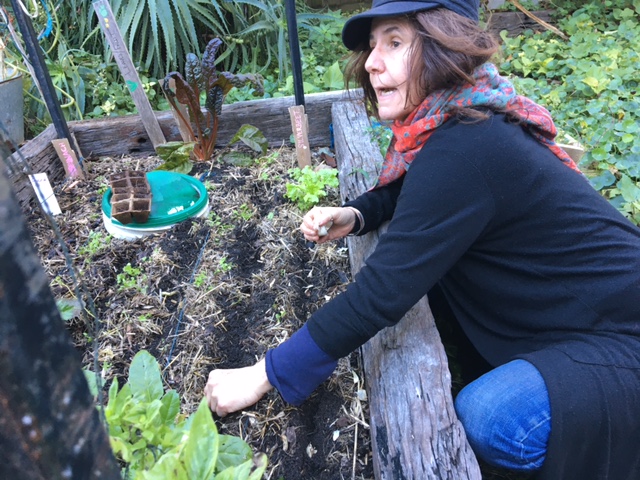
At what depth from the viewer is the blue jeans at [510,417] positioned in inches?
47.8

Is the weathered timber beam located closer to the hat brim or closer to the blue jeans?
the hat brim

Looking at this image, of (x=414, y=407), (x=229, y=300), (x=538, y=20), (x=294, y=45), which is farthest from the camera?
(x=538, y=20)

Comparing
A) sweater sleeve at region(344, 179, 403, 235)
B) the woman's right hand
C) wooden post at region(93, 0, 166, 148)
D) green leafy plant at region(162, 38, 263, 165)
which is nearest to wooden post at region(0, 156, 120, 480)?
the woman's right hand

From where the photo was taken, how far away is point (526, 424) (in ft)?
4.01

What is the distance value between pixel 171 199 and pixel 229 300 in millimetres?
750

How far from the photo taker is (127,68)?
2.68 metres

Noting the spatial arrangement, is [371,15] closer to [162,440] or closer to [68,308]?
[162,440]

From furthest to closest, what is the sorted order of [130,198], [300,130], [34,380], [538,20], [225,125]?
[538,20]
[225,125]
[300,130]
[130,198]
[34,380]

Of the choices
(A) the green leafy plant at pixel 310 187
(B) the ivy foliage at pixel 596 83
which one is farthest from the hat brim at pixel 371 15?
(B) the ivy foliage at pixel 596 83

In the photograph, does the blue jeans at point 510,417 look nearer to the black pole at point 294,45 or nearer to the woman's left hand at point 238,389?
the woman's left hand at point 238,389

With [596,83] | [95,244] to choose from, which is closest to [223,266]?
[95,244]

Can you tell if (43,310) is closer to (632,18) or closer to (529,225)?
(529,225)

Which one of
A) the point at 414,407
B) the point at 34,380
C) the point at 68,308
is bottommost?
the point at 68,308

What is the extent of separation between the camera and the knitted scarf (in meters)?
1.29
